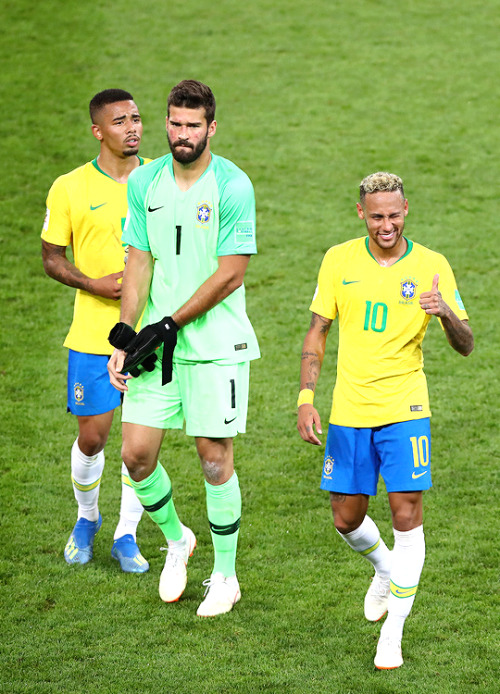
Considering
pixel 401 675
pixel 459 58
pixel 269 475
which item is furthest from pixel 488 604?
pixel 459 58

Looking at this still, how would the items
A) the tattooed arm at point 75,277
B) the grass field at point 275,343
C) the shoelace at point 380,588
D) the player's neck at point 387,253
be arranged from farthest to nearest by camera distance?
the tattooed arm at point 75,277 < the shoelace at point 380,588 < the grass field at point 275,343 < the player's neck at point 387,253

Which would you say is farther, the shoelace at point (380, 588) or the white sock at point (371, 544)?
the shoelace at point (380, 588)

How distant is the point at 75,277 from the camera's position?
5.81m

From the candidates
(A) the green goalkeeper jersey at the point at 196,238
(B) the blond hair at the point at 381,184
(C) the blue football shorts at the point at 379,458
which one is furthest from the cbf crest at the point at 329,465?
(B) the blond hair at the point at 381,184

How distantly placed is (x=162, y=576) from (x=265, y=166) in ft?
29.1

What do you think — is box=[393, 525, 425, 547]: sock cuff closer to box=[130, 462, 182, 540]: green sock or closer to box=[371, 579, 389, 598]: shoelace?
box=[371, 579, 389, 598]: shoelace

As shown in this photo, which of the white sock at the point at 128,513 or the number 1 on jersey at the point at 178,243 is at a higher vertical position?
the number 1 on jersey at the point at 178,243

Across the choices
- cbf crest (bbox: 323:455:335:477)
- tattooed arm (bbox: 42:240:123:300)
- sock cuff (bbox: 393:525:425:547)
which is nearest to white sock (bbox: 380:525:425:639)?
sock cuff (bbox: 393:525:425:547)

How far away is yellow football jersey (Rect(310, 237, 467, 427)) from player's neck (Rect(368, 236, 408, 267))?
2cm

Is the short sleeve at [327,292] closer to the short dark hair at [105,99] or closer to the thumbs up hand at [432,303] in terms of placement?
the thumbs up hand at [432,303]

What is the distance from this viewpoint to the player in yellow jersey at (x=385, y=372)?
15.6ft

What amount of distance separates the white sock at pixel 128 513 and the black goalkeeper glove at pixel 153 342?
1.21m

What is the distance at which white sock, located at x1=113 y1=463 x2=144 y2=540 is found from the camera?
6.08 metres

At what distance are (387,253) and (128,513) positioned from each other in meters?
2.29
